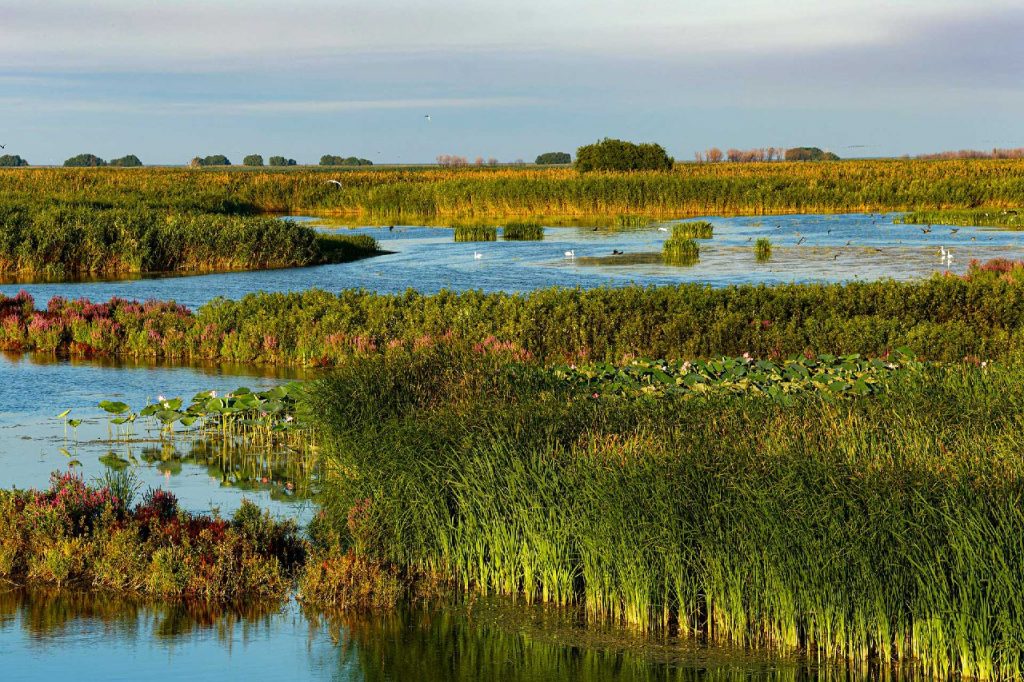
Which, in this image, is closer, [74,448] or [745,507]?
[745,507]

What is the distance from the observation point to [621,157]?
9312 cm

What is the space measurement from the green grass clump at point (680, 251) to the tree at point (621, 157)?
160 feet

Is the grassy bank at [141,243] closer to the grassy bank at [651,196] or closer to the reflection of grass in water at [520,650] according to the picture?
the grassy bank at [651,196]

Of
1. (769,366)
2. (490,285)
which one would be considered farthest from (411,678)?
(490,285)

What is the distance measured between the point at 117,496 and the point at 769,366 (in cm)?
979

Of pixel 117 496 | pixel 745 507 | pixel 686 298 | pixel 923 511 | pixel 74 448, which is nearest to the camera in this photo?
pixel 923 511

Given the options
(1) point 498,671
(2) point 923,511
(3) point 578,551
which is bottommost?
(1) point 498,671

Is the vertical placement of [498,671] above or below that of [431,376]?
below

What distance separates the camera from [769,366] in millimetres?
18406

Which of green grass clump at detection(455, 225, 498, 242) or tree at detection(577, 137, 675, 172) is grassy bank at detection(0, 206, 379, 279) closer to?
green grass clump at detection(455, 225, 498, 242)

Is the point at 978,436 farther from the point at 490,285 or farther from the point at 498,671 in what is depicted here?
the point at 490,285

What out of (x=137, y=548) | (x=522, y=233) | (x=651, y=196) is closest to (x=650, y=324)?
(x=137, y=548)

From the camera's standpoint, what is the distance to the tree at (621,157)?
304ft

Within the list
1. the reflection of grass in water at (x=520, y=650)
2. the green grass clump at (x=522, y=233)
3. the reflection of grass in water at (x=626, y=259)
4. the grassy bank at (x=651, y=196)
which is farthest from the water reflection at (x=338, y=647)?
the grassy bank at (x=651, y=196)
